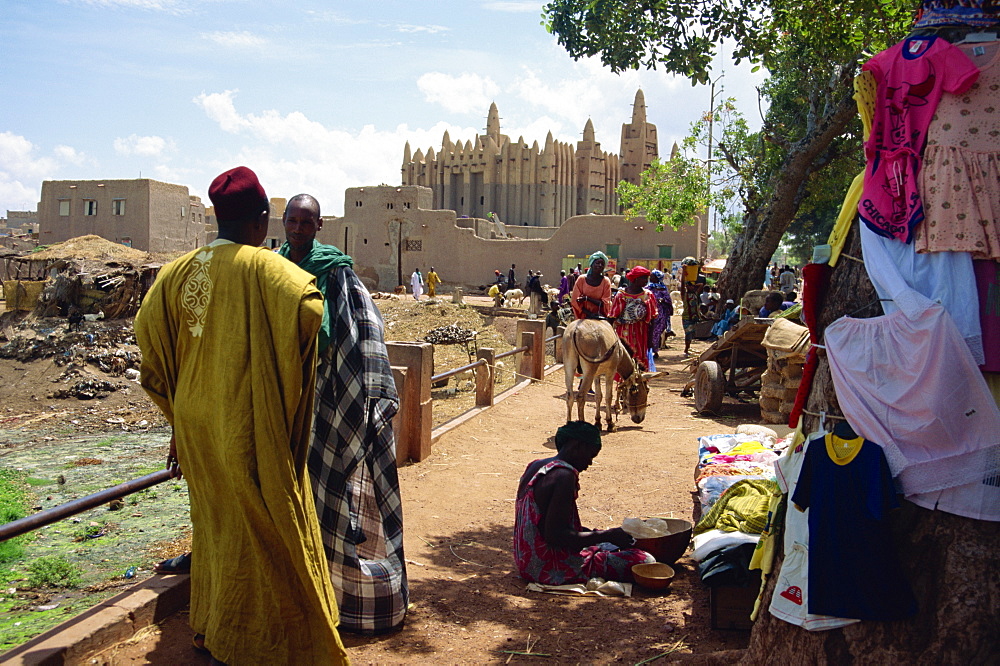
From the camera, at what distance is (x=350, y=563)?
3646 millimetres

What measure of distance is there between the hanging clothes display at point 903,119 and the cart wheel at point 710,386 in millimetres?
7282

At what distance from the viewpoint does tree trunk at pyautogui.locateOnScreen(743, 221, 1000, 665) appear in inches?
110

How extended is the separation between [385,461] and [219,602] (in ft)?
3.46

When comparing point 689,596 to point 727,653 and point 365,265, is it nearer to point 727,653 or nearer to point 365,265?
point 727,653

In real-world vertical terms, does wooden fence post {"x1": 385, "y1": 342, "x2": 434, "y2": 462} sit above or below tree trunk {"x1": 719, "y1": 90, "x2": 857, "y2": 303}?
below

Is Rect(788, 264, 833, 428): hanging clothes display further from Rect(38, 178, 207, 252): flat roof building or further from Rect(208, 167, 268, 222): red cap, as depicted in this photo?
Rect(38, 178, 207, 252): flat roof building

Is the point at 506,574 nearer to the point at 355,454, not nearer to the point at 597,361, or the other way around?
the point at 355,454

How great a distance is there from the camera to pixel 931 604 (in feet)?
9.44

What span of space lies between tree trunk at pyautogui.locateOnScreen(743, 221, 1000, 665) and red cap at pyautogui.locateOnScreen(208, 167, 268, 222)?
236cm

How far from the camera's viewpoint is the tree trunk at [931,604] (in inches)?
110

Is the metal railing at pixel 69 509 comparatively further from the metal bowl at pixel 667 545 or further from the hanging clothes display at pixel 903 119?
the hanging clothes display at pixel 903 119

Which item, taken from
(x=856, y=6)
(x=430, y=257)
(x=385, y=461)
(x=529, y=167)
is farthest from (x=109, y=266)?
(x=529, y=167)

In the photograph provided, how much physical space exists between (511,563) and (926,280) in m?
3.23

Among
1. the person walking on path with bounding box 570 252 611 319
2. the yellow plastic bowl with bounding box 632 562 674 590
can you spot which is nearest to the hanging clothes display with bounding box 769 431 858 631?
the yellow plastic bowl with bounding box 632 562 674 590
